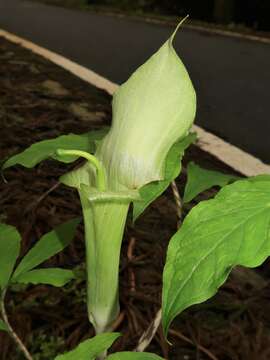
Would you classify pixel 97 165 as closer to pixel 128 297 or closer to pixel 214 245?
pixel 214 245

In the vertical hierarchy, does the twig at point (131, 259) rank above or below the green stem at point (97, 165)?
below

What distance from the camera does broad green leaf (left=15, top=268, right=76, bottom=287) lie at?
1.16 m

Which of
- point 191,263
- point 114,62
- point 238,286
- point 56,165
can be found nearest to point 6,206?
point 56,165

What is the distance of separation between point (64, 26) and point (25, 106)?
8610mm

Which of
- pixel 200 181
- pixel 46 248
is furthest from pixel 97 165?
pixel 46 248

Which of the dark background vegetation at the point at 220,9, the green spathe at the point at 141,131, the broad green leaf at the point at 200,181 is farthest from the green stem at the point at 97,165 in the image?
the dark background vegetation at the point at 220,9

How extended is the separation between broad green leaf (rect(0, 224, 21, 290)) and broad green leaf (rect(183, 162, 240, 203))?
337mm

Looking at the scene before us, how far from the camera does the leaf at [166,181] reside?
824mm

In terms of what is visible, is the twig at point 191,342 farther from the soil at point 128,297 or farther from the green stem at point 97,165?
the green stem at point 97,165

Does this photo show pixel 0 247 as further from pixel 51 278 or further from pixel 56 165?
pixel 56 165

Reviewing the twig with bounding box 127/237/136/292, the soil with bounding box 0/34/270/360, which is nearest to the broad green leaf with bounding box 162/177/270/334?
the soil with bounding box 0/34/270/360

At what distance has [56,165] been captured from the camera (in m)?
2.33

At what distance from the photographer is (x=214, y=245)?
676 mm

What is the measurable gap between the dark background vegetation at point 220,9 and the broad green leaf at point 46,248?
11329mm
